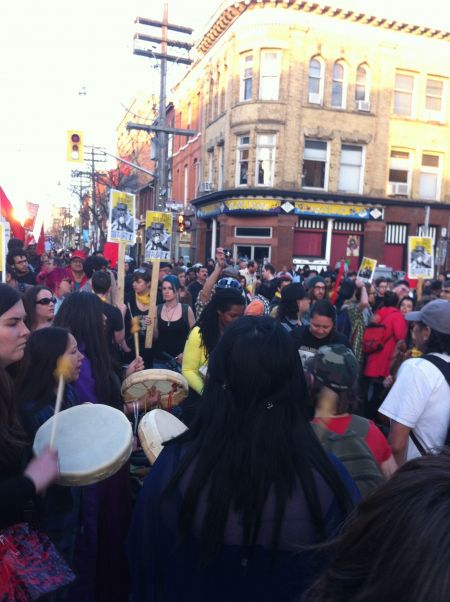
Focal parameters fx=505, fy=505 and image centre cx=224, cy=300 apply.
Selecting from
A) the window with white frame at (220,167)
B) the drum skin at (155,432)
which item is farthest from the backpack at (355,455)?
the window with white frame at (220,167)

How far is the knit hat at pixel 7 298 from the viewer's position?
244 cm

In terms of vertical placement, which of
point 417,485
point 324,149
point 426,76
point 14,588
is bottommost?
point 14,588

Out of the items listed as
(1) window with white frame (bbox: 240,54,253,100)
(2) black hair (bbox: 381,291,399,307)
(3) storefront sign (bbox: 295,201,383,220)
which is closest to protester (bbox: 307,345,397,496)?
(2) black hair (bbox: 381,291,399,307)

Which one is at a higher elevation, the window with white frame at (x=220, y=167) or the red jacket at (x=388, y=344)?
the window with white frame at (x=220, y=167)

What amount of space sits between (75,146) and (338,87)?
15038mm

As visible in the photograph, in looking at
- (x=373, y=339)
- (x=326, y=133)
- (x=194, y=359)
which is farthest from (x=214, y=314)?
(x=326, y=133)

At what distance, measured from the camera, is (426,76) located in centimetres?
2552

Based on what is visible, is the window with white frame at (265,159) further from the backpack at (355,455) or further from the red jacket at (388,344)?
the backpack at (355,455)

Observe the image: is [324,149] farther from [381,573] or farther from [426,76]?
[381,573]

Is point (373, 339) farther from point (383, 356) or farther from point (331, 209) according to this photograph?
point (331, 209)

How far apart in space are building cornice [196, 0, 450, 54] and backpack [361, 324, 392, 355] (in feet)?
68.9

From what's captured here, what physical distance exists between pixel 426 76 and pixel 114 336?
26207mm

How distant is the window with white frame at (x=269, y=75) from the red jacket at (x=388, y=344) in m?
19.9

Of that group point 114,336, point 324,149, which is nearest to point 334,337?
point 114,336
